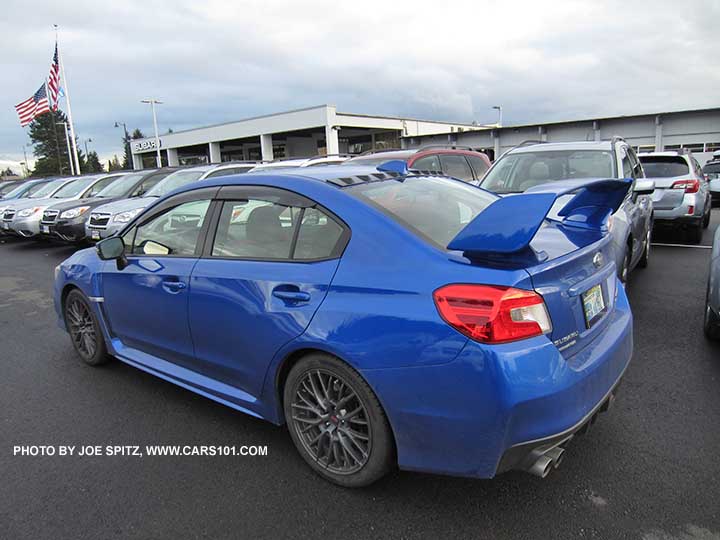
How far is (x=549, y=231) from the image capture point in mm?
2793

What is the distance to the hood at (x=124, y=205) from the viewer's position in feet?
32.7

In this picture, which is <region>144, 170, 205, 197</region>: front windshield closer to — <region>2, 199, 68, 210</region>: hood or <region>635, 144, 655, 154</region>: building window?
<region>2, 199, 68, 210</region>: hood

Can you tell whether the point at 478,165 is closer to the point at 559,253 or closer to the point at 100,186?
the point at 559,253

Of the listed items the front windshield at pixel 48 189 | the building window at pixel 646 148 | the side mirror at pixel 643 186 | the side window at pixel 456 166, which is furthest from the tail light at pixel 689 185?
the building window at pixel 646 148

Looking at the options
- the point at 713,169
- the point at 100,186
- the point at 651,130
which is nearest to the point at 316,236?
the point at 100,186

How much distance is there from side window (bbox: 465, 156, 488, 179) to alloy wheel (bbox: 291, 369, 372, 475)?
7.73 meters

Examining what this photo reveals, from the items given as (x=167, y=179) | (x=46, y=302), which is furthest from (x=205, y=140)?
(x=46, y=302)

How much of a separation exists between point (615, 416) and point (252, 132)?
1848 inches

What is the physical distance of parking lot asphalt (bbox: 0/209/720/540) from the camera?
2.32 m

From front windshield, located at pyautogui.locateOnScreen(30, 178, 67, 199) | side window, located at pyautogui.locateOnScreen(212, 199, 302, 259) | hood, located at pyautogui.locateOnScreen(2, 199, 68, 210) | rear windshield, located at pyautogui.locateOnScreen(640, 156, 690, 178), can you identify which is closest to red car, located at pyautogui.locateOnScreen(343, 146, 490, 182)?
rear windshield, located at pyautogui.locateOnScreen(640, 156, 690, 178)

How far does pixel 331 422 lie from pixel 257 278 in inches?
33.5

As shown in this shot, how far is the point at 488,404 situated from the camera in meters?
2.01

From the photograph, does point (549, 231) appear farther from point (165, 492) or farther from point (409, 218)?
point (165, 492)

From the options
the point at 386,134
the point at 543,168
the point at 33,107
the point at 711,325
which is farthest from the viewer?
the point at 386,134
